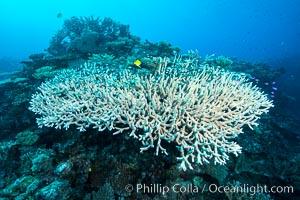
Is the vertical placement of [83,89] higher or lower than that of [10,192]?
higher

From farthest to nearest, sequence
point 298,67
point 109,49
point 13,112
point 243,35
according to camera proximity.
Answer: point 243,35 < point 298,67 < point 109,49 < point 13,112

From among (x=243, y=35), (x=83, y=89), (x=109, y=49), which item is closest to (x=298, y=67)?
(x=109, y=49)

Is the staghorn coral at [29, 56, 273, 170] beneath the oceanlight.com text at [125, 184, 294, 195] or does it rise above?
above

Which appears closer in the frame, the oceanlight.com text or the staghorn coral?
the staghorn coral

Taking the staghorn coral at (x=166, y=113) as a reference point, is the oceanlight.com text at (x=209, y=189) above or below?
below

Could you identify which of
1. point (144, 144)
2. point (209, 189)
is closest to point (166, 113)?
point (144, 144)

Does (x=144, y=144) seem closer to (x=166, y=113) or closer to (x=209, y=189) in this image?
(x=166, y=113)

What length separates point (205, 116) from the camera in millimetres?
3035

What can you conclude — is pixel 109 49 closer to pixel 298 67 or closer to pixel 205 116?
pixel 205 116

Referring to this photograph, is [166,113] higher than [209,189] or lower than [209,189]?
higher

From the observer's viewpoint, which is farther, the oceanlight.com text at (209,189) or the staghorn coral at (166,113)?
the oceanlight.com text at (209,189)

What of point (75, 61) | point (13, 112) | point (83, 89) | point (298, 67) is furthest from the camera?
point (298, 67)

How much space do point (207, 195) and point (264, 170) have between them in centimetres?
174

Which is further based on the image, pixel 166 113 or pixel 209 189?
pixel 209 189
